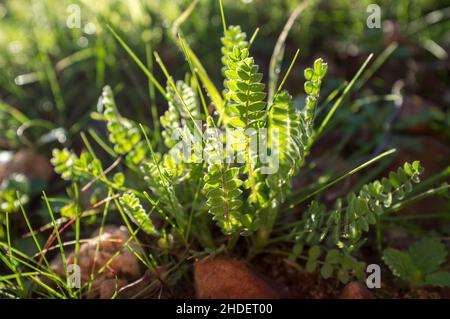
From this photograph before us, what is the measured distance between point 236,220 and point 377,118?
816 mm

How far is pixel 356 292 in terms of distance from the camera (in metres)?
1.26

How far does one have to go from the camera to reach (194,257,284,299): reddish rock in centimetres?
130

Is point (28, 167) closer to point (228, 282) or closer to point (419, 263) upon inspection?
point (228, 282)

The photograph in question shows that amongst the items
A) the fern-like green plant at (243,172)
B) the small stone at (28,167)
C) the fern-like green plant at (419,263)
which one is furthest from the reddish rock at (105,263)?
the fern-like green plant at (419,263)

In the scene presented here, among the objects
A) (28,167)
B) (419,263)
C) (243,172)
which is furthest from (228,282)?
(28,167)

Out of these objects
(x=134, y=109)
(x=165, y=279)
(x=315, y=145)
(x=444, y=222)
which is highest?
(x=134, y=109)

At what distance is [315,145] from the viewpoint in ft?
6.06

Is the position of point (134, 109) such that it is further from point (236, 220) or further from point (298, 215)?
point (236, 220)

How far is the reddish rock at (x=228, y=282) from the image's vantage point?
1297 millimetres

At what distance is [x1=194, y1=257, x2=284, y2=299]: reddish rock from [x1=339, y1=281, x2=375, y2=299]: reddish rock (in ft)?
0.52

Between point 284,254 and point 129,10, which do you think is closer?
point 284,254

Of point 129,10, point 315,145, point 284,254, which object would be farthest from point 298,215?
point 129,10

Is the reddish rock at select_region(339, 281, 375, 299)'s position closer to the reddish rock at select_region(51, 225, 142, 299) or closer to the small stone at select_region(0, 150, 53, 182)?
the reddish rock at select_region(51, 225, 142, 299)

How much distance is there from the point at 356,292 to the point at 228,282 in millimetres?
294
